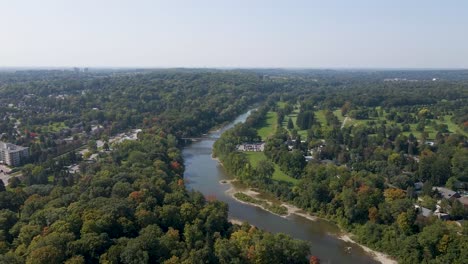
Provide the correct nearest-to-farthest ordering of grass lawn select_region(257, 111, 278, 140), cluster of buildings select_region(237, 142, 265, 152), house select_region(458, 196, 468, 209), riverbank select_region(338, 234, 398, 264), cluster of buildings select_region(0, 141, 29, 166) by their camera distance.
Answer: riverbank select_region(338, 234, 398, 264)
house select_region(458, 196, 468, 209)
cluster of buildings select_region(0, 141, 29, 166)
cluster of buildings select_region(237, 142, 265, 152)
grass lawn select_region(257, 111, 278, 140)

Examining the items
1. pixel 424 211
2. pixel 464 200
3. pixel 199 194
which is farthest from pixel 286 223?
pixel 464 200

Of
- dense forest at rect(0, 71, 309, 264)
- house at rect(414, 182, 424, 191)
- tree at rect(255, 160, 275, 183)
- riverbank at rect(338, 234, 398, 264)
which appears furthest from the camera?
tree at rect(255, 160, 275, 183)

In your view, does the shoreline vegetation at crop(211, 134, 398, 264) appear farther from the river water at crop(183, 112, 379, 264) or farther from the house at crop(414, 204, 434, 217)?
the house at crop(414, 204, 434, 217)

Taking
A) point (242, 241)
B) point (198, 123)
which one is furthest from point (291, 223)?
point (198, 123)

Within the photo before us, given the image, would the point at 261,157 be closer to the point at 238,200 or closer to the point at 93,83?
the point at 238,200

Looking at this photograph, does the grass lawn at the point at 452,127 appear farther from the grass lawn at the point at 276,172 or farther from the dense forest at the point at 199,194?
the grass lawn at the point at 276,172

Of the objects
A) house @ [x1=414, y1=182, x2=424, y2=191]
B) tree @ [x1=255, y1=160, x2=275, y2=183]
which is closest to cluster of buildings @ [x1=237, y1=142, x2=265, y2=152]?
tree @ [x1=255, y1=160, x2=275, y2=183]

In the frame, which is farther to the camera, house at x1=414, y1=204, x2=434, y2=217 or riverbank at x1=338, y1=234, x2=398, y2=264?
house at x1=414, y1=204, x2=434, y2=217
